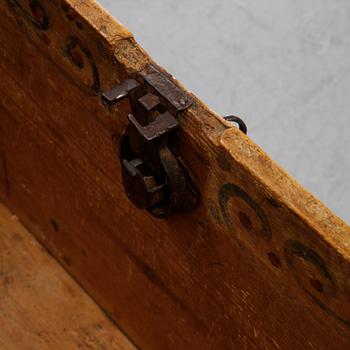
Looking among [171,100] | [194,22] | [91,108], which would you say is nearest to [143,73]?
[171,100]

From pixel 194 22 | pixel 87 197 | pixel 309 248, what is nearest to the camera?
pixel 309 248

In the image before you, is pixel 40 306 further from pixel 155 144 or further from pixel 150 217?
pixel 155 144

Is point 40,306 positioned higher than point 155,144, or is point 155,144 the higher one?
point 155,144

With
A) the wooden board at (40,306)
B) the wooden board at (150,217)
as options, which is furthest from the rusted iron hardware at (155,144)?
the wooden board at (40,306)

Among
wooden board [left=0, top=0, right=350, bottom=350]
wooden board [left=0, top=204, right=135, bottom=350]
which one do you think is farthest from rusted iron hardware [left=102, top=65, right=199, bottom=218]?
wooden board [left=0, top=204, right=135, bottom=350]

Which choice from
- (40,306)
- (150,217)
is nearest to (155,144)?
(150,217)

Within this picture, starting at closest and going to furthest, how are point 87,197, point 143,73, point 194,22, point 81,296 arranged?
point 143,73 → point 87,197 → point 81,296 → point 194,22

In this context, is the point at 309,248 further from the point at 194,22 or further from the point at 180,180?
the point at 194,22
